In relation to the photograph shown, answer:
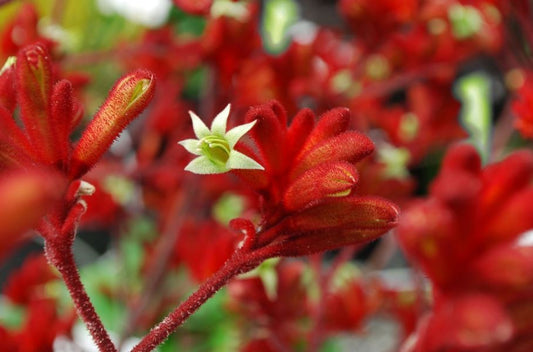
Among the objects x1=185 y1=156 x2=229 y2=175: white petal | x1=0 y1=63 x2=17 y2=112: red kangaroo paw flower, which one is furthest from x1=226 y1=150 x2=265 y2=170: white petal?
x1=0 y1=63 x2=17 y2=112: red kangaroo paw flower

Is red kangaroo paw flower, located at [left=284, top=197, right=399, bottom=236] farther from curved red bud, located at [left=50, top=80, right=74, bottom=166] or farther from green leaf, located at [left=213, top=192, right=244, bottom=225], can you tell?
green leaf, located at [left=213, top=192, right=244, bottom=225]

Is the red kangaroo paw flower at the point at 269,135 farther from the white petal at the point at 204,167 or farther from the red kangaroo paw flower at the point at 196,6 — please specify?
the red kangaroo paw flower at the point at 196,6

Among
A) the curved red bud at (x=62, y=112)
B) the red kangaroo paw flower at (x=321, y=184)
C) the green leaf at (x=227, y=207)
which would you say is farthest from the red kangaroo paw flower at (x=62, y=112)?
the green leaf at (x=227, y=207)

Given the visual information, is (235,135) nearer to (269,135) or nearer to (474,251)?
(269,135)

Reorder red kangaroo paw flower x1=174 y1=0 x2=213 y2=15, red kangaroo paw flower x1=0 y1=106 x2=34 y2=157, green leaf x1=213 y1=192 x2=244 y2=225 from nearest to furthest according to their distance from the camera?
1. red kangaroo paw flower x1=0 y1=106 x2=34 y2=157
2. red kangaroo paw flower x1=174 y1=0 x2=213 y2=15
3. green leaf x1=213 y1=192 x2=244 y2=225

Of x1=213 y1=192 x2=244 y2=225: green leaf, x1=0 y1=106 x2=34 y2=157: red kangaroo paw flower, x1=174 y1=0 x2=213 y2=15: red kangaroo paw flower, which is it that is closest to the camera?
x1=0 y1=106 x2=34 y2=157: red kangaroo paw flower

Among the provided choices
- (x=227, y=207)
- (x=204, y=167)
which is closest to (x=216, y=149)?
(x=204, y=167)
